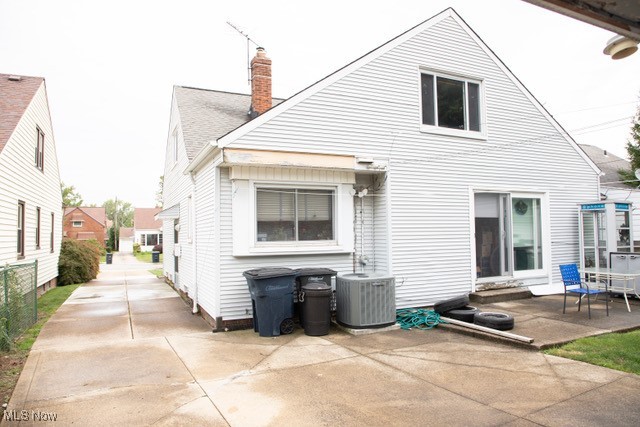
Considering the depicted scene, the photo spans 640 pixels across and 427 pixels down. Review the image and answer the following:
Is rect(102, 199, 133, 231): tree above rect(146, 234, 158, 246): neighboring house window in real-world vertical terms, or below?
above

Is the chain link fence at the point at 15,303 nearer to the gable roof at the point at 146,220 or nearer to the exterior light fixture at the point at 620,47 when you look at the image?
the exterior light fixture at the point at 620,47

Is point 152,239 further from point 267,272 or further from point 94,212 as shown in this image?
point 267,272

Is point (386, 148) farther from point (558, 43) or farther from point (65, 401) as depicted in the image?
point (65, 401)

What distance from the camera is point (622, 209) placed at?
10.8 meters

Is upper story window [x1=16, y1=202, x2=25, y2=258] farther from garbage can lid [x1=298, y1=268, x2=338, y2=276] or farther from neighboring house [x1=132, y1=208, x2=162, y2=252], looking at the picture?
neighboring house [x1=132, y1=208, x2=162, y2=252]

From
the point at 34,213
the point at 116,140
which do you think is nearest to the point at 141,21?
the point at 34,213

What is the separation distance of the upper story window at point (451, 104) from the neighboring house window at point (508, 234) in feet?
5.91

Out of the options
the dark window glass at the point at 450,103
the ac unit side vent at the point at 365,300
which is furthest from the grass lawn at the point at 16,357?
the dark window glass at the point at 450,103

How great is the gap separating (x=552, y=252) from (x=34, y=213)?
15764mm

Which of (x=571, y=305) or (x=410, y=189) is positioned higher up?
(x=410, y=189)

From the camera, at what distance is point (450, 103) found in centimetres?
1024

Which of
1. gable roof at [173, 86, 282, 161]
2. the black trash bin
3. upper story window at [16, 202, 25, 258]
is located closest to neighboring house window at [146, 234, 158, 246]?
gable roof at [173, 86, 282, 161]

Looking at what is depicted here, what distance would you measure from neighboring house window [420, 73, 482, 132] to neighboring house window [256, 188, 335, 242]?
3.36 metres

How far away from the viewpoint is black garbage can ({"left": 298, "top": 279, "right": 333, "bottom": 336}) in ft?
24.1
